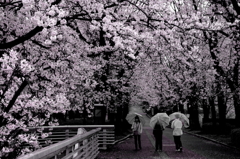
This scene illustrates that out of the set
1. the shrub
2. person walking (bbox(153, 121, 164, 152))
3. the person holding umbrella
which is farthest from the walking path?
the person holding umbrella

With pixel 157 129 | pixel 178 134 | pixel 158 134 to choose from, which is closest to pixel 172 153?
pixel 178 134

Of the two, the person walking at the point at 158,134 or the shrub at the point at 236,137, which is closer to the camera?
the person walking at the point at 158,134

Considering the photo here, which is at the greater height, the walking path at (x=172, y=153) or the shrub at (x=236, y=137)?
the shrub at (x=236, y=137)

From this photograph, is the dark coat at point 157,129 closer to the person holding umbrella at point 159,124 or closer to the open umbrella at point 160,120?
the person holding umbrella at point 159,124

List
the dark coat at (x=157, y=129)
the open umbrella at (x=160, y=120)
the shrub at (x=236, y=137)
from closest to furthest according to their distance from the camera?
the dark coat at (x=157, y=129) < the open umbrella at (x=160, y=120) < the shrub at (x=236, y=137)

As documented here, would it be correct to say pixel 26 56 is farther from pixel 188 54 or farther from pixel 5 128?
pixel 188 54

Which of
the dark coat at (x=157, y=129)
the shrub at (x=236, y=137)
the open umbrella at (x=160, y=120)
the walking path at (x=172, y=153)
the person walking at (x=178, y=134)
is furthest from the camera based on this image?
the shrub at (x=236, y=137)

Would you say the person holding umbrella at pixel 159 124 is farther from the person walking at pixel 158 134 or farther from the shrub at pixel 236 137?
Result: the shrub at pixel 236 137

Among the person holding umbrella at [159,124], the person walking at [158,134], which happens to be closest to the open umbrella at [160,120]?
the person holding umbrella at [159,124]

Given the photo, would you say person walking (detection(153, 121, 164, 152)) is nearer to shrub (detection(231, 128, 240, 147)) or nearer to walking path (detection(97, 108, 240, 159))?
walking path (detection(97, 108, 240, 159))

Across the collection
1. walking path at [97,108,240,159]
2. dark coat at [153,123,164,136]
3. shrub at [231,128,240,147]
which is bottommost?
walking path at [97,108,240,159]

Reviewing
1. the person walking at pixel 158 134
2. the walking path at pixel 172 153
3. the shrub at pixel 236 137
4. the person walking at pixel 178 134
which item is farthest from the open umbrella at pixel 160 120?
the shrub at pixel 236 137

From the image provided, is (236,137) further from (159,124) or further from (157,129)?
(157,129)

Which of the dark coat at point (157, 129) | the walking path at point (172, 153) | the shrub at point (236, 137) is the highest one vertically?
the dark coat at point (157, 129)
